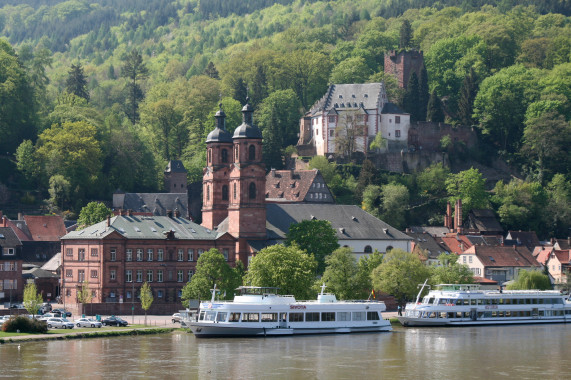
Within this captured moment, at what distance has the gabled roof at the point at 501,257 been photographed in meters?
159

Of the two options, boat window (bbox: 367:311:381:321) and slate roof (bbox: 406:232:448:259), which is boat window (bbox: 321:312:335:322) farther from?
slate roof (bbox: 406:232:448:259)

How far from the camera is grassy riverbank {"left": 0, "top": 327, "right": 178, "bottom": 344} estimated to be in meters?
98.2

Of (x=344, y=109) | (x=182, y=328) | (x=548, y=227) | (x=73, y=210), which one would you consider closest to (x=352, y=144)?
(x=344, y=109)

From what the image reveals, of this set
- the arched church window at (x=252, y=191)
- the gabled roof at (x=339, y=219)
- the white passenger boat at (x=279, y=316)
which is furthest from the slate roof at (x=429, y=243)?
the white passenger boat at (x=279, y=316)

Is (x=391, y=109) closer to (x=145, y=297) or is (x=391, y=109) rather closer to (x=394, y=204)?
(x=394, y=204)

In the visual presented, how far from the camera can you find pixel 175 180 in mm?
183625

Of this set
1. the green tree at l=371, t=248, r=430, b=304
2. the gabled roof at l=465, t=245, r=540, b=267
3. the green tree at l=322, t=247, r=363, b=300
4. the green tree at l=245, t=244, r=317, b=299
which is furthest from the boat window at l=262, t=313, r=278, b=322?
the gabled roof at l=465, t=245, r=540, b=267

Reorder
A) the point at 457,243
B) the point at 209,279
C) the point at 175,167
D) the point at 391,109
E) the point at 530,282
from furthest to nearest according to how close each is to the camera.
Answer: the point at 391,109, the point at 175,167, the point at 457,243, the point at 530,282, the point at 209,279

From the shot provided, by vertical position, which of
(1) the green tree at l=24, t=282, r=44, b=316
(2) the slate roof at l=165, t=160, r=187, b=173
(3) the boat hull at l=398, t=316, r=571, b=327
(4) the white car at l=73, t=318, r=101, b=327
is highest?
(2) the slate roof at l=165, t=160, r=187, b=173

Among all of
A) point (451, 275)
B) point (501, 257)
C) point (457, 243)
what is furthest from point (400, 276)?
point (457, 243)

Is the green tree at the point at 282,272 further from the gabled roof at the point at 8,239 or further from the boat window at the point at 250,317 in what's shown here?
the gabled roof at the point at 8,239

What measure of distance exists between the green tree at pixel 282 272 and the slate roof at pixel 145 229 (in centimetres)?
1507

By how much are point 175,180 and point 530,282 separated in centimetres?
5860

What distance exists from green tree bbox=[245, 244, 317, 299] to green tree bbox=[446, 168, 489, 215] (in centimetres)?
6372
